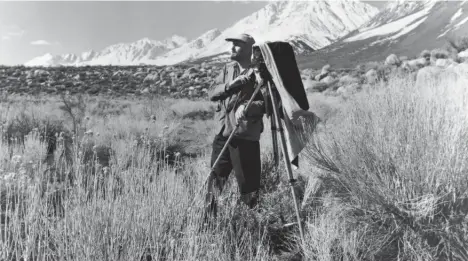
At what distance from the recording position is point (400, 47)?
101m

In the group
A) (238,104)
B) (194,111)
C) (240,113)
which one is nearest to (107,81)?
(194,111)

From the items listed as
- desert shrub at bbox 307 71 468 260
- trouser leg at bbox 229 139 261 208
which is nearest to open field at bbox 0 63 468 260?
desert shrub at bbox 307 71 468 260

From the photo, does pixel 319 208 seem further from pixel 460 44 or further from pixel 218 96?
pixel 460 44

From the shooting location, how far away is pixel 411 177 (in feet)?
8.36

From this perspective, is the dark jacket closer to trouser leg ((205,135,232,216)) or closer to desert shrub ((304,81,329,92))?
trouser leg ((205,135,232,216))

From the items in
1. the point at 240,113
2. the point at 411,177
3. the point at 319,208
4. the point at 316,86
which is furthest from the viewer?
the point at 316,86

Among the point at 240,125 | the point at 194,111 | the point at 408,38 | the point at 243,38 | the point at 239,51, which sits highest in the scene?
the point at 408,38

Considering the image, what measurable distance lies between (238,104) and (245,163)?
549mm

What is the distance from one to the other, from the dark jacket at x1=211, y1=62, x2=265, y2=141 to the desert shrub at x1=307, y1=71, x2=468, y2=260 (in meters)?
0.88

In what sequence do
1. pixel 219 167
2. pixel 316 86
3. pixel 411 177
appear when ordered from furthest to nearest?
pixel 316 86
pixel 219 167
pixel 411 177

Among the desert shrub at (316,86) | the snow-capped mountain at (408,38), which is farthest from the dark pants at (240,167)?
the snow-capped mountain at (408,38)

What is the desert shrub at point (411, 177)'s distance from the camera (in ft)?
7.88

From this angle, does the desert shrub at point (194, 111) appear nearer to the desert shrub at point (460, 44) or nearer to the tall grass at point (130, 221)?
the tall grass at point (130, 221)

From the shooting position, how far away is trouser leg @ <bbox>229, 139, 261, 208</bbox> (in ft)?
10.0
